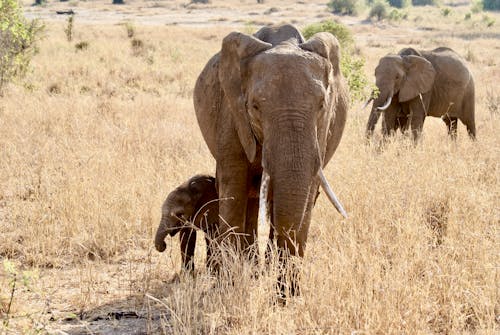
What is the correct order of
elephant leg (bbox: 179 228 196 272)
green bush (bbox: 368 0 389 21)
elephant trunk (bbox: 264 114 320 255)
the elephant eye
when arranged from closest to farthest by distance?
elephant trunk (bbox: 264 114 320 255) < the elephant eye < elephant leg (bbox: 179 228 196 272) < green bush (bbox: 368 0 389 21)

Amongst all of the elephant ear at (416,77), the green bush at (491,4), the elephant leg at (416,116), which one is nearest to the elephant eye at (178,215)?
the elephant leg at (416,116)

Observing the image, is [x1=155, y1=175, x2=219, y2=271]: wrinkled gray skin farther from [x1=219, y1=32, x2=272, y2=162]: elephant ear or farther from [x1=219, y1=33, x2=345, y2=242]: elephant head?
[x1=219, y1=33, x2=345, y2=242]: elephant head

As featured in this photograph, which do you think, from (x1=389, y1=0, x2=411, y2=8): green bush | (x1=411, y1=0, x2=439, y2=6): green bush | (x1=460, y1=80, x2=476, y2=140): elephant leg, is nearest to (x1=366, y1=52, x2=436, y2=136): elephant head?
(x1=460, y1=80, x2=476, y2=140): elephant leg

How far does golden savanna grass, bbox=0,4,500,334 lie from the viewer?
13.8 feet

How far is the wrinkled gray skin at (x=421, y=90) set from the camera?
35.6ft

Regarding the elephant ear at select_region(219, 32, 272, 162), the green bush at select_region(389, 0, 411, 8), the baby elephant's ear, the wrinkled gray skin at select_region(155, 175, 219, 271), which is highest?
the elephant ear at select_region(219, 32, 272, 162)

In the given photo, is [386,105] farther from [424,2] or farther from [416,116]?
[424,2]

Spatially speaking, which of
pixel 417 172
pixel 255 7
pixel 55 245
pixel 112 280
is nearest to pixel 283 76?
pixel 112 280

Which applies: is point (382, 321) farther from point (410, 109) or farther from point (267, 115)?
point (410, 109)

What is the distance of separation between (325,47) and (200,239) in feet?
8.01

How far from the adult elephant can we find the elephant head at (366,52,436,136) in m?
5.65

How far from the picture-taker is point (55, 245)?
5.82 m

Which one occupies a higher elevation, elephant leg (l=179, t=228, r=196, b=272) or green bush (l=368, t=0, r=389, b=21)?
elephant leg (l=179, t=228, r=196, b=272)

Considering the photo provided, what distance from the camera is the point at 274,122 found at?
13.3 feet
